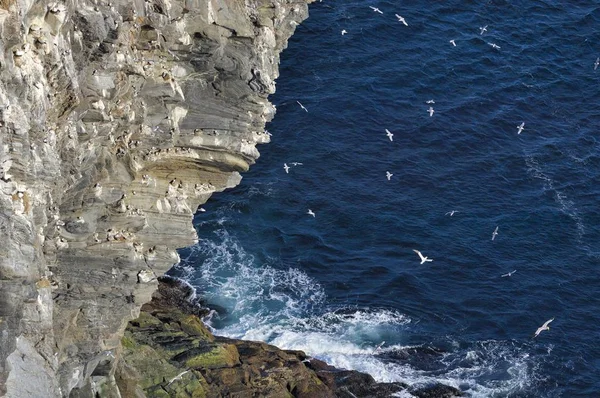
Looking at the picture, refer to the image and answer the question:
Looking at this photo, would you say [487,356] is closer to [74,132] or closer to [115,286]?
[115,286]

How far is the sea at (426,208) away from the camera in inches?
3044

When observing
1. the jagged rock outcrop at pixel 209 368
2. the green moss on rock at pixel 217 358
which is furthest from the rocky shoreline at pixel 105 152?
the green moss on rock at pixel 217 358

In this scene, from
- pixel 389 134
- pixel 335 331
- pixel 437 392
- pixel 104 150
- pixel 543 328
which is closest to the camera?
pixel 104 150

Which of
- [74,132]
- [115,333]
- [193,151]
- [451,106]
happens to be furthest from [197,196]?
[451,106]

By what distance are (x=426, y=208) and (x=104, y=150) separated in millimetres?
45371

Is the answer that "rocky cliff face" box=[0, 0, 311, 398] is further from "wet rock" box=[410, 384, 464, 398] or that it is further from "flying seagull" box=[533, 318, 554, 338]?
"flying seagull" box=[533, 318, 554, 338]

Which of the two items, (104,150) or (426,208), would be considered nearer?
(104,150)

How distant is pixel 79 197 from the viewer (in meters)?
46.2

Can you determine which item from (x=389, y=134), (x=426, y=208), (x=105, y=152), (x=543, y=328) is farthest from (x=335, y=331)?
(x=105, y=152)

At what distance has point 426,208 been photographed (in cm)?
8856

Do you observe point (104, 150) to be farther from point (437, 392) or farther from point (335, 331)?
point (335, 331)

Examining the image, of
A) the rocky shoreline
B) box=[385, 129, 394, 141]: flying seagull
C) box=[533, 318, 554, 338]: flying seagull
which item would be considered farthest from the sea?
the rocky shoreline

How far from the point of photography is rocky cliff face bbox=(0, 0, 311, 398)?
3688 cm

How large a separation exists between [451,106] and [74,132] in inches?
2411
